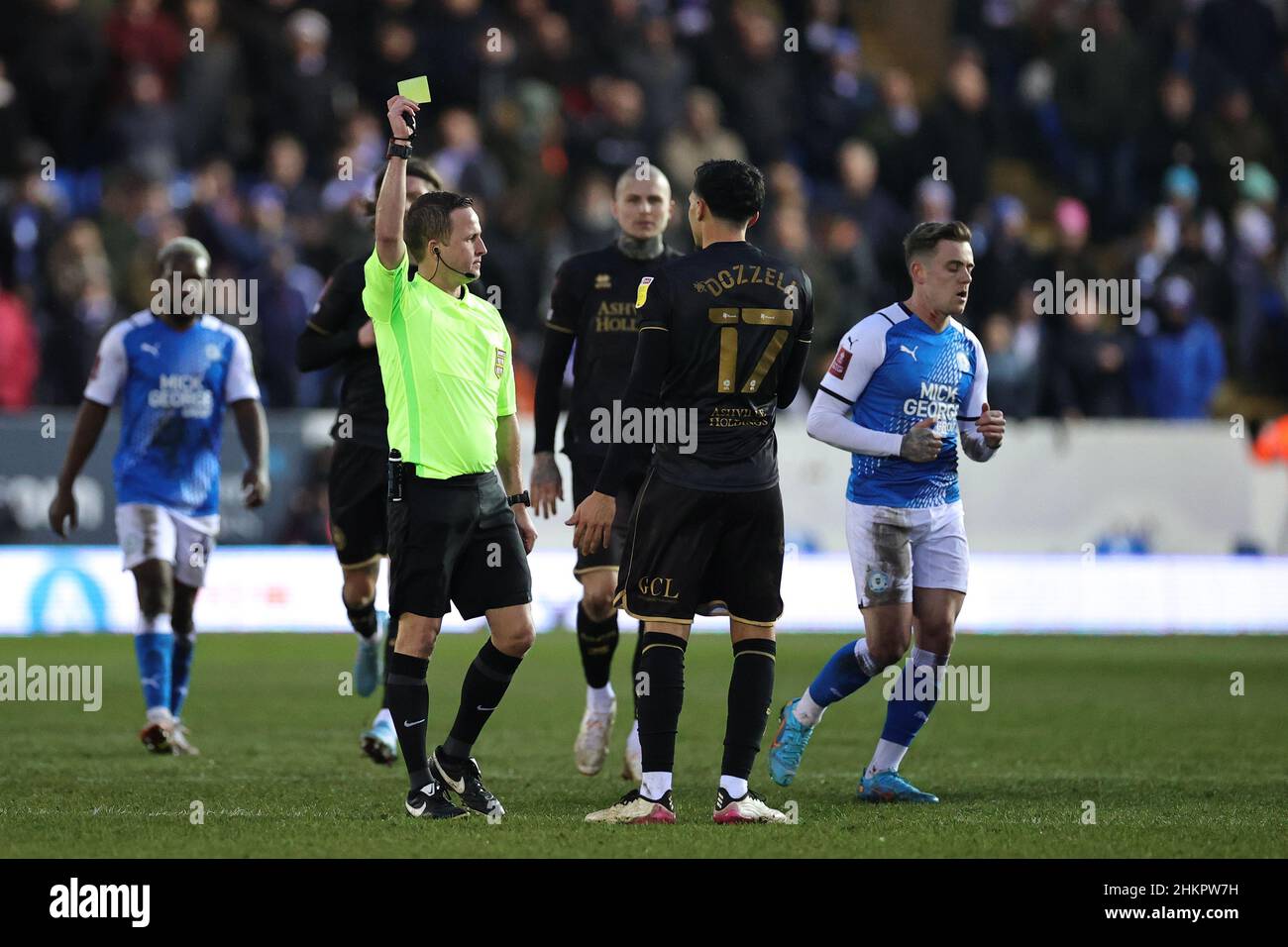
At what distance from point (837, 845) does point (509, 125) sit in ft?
48.8

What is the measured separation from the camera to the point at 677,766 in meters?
10.1

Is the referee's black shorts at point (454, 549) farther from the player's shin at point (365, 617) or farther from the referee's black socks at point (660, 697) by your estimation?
the player's shin at point (365, 617)

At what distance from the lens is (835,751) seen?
10.8 m

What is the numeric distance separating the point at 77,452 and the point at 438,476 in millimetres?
4025

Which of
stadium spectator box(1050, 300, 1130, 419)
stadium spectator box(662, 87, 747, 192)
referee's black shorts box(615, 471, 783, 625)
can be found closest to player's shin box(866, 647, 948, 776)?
referee's black shorts box(615, 471, 783, 625)

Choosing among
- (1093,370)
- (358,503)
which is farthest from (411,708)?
(1093,370)

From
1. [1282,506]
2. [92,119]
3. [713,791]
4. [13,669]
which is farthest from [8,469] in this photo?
[1282,506]

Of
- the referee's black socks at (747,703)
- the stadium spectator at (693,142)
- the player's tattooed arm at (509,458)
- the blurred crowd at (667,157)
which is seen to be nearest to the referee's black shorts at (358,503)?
the player's tattooed arm at (509,458)

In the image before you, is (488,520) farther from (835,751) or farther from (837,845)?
(835,751)

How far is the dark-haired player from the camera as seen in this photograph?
870 cm

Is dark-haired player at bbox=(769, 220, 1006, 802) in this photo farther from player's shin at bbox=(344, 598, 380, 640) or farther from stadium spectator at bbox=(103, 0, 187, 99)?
stadium spectator at bbox=(103, 0, 187, 99)

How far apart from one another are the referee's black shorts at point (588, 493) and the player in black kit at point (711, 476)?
2110mm

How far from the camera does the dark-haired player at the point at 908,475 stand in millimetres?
8695

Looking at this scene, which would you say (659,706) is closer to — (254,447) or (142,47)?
(254,447)
